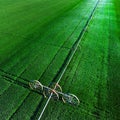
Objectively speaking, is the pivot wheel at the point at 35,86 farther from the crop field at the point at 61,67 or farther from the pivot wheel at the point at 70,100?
the pivot wheel at the point at 70,100

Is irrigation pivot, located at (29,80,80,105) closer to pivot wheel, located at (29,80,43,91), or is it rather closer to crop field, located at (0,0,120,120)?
pivot wheel, located at (29,80,43,91)

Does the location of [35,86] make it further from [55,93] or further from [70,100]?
[70,100]

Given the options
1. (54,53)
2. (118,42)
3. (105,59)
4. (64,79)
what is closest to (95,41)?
(118,42)

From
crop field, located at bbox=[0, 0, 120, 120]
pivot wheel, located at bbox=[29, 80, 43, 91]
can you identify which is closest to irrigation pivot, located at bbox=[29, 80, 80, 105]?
pivot wheel, located at bbox=[29, 80, 43, 91]

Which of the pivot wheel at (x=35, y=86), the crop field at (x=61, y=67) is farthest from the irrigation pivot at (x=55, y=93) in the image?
the crop field at (x=61, y=67)

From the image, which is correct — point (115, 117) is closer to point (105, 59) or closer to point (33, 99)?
point (33, 99)
